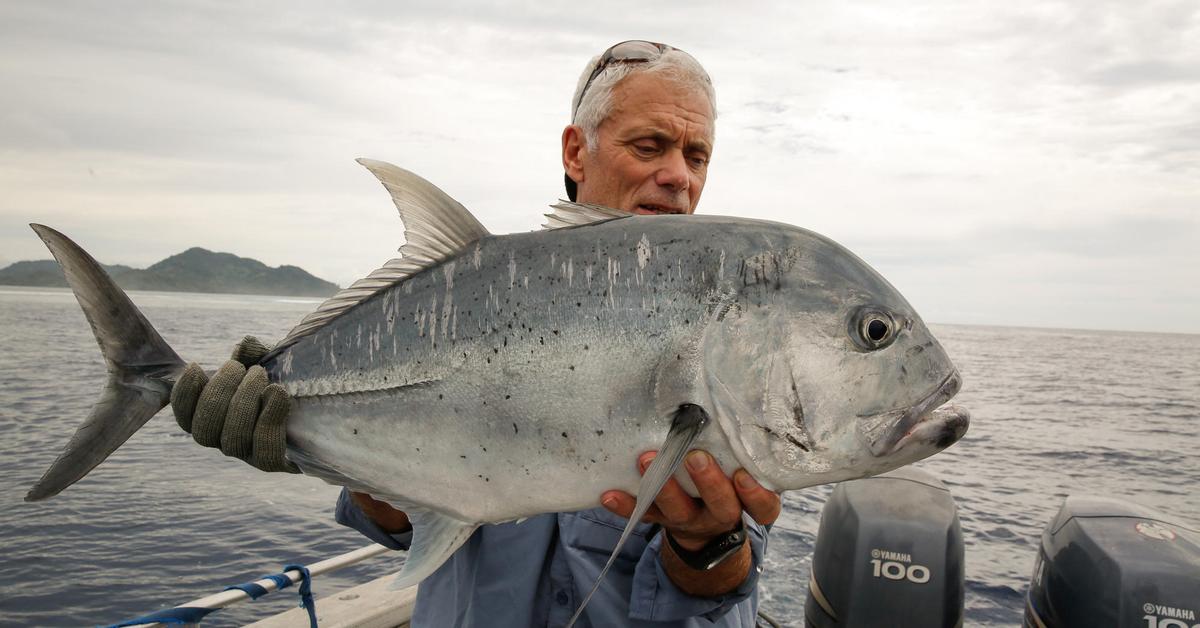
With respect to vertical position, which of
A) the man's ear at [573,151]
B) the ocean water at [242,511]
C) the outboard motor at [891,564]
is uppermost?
the man's ear at [573,151]

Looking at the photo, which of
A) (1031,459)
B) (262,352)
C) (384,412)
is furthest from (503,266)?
(1031,459)

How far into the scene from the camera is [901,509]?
4.69 meters

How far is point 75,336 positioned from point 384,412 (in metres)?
47.8

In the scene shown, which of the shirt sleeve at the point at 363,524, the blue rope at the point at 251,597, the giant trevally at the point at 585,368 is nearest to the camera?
the giant trevally at the point at 585,368

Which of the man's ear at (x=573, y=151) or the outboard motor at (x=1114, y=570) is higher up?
the man's ear at (x=573, y=151)

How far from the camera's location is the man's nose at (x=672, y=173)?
10.6 ft

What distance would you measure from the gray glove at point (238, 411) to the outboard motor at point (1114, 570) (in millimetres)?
4128

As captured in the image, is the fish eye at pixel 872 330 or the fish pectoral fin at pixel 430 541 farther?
the fish pectoral fin at pixel 430 541

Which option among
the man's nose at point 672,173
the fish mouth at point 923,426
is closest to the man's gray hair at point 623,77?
the man's nose at point 672,173

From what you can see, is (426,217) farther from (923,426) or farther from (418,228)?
(923,426)

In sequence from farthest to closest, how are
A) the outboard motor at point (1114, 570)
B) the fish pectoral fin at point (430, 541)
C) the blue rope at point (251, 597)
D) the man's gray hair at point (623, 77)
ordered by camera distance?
the outboard motor at point (1114, 570), the man's gray hair at point (623, 77), the blue rope at point (251, 597), the fish pectoral fin at point (430, 541)

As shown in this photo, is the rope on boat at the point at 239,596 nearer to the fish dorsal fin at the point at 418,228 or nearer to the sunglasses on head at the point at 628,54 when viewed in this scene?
the fish dorsal fin at the point at 418,228

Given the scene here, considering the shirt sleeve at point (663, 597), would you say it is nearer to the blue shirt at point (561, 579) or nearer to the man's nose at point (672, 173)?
the blue shirt at point (561, 579)

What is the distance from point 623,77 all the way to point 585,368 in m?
1.89
